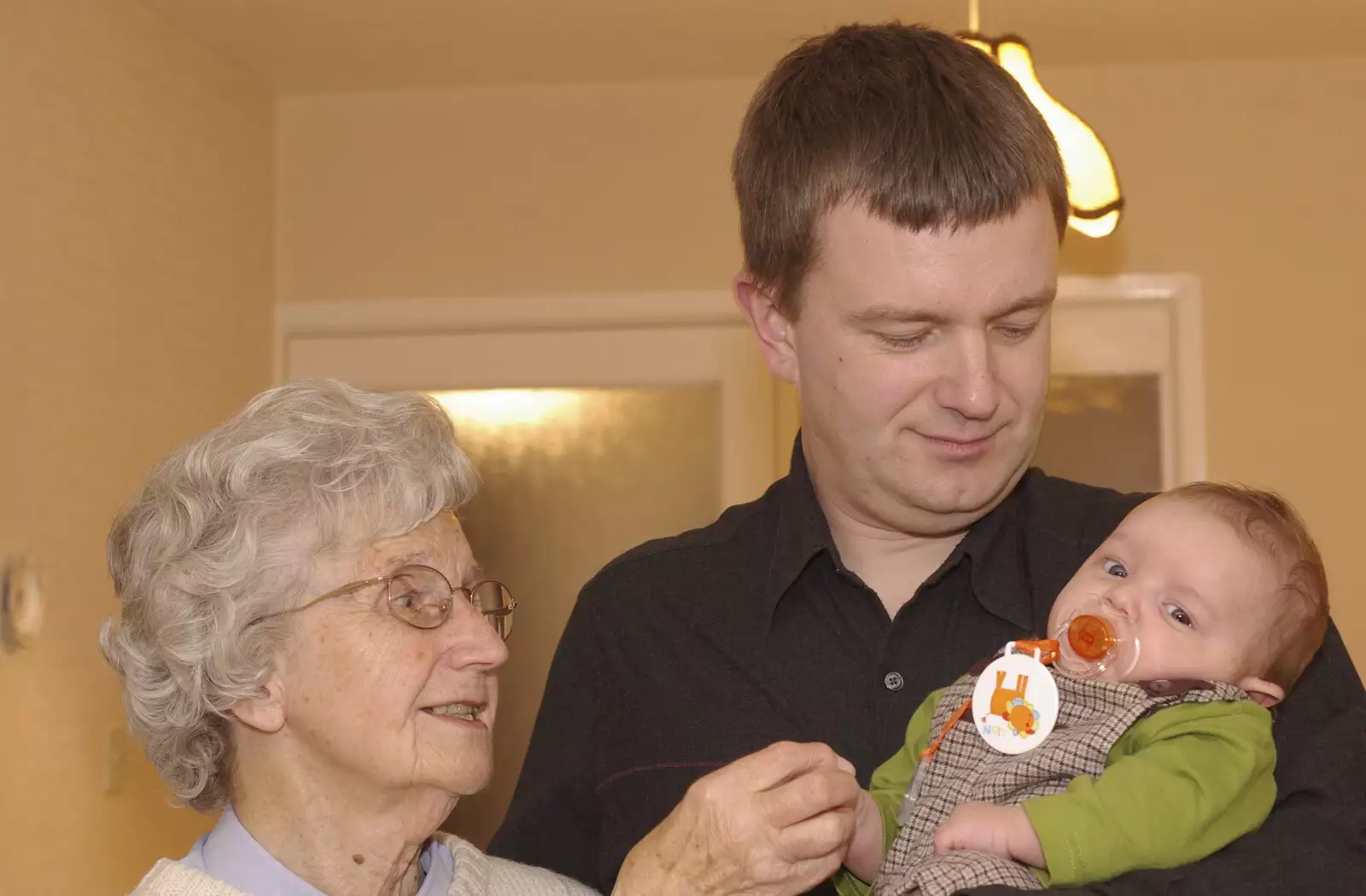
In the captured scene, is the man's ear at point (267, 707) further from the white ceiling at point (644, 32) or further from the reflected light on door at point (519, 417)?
the reflected light on door at point (519, 417)

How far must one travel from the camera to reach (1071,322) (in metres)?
4.56

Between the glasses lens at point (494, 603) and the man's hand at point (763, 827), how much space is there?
16.1 inches

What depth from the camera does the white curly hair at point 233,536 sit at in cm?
166

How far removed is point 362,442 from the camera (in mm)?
1729

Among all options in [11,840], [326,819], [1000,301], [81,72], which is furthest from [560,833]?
[81,72]

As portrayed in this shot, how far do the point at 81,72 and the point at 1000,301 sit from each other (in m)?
2.89

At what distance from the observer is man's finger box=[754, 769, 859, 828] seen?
55.7 inches

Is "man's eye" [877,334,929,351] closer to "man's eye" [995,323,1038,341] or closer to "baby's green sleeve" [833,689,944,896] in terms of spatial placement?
"man's eye" [995,323,1038,341]

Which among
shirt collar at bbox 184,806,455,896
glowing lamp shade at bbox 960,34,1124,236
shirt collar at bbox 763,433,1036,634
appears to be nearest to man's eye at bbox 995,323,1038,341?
shirt collar at bbox 763,433,1036,634

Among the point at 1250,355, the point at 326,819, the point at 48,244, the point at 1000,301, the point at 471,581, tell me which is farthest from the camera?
the point at 1250,355

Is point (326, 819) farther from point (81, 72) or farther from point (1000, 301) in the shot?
point (81, 72)

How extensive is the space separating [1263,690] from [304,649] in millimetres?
972

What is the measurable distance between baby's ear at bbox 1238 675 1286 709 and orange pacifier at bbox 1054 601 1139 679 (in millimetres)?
105

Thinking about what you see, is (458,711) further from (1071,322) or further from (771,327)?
(1071,322)
